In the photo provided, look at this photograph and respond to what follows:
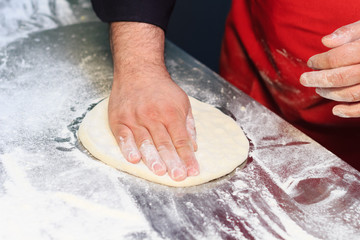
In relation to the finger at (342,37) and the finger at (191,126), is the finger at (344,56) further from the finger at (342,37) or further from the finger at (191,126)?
the finger at (191,126)

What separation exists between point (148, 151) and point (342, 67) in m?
0.48

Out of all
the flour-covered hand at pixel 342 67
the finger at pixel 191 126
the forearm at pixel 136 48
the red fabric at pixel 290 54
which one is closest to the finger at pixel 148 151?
the finger at pixel 191 126

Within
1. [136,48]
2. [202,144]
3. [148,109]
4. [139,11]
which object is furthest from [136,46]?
[202,144]

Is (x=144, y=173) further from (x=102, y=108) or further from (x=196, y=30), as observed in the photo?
(x=196, y=30)

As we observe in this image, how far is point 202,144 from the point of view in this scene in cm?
104

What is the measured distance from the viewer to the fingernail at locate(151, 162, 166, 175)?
0.91 meters

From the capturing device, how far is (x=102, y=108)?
114 cm

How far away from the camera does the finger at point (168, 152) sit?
0.91 meters

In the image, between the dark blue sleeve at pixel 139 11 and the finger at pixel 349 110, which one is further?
the dark blue sleeve at pixel 139 11

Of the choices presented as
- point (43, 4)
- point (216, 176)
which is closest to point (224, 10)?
point (43, 4)

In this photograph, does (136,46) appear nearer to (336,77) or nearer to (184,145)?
(184,145)

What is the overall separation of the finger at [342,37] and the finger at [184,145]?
384 mm

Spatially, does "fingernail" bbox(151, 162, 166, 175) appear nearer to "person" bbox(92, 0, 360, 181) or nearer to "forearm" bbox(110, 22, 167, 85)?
"person" bbox(92, 0, 360, 181)

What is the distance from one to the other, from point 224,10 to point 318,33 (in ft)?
4.23
